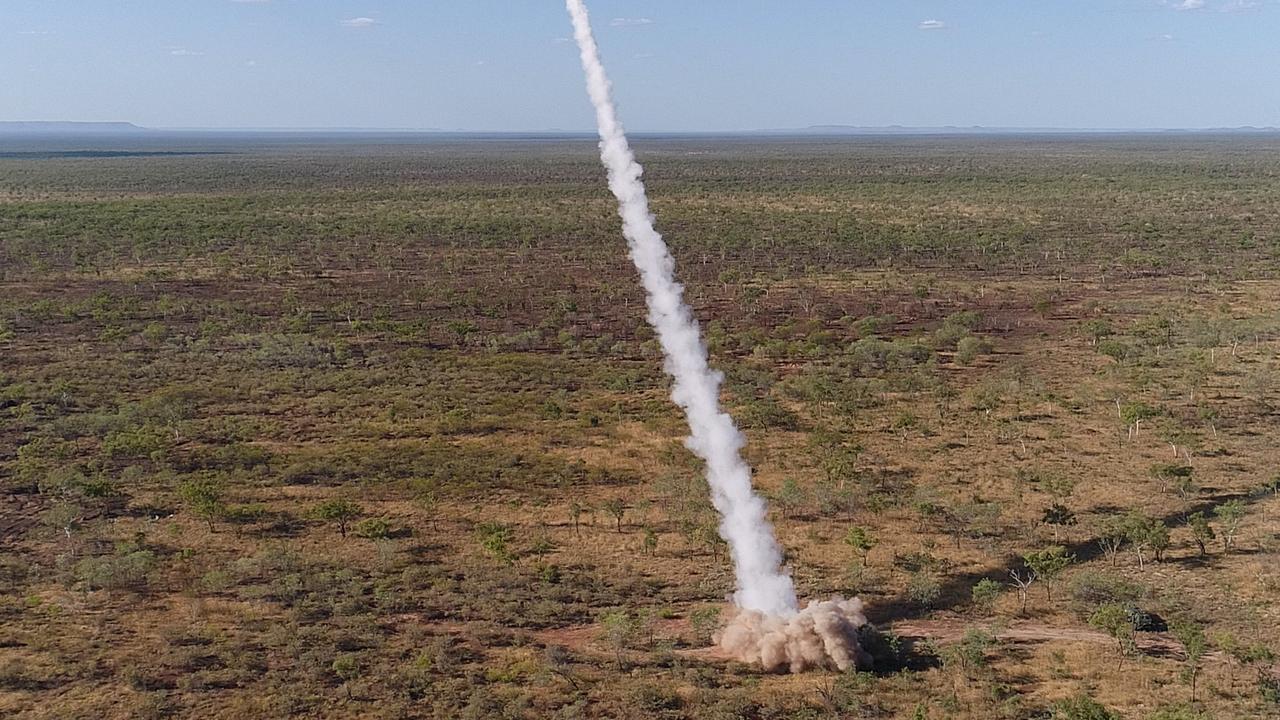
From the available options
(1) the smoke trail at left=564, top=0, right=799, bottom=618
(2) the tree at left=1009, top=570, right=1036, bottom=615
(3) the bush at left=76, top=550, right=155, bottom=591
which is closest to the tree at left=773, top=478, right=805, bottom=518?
(1) the smoke trail at left=564, top=0, right=799, bottom=618

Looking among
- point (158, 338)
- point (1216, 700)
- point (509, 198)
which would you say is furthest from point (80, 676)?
point (509, 198)

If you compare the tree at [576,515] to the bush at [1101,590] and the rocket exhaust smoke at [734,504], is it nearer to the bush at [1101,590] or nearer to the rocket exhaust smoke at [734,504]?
the rocket exhaust smoke at [734,504]

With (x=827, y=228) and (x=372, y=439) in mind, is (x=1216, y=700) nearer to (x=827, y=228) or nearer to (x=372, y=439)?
(x=372, y=439)

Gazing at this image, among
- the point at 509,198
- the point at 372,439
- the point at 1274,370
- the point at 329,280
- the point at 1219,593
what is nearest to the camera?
the point at 1219,593

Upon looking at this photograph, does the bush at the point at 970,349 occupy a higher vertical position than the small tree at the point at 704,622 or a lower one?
higher

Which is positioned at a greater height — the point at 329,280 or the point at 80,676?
the point at 329,280

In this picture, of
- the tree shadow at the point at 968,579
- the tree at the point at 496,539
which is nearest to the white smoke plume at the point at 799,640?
the tree shadow at the point at 968,579

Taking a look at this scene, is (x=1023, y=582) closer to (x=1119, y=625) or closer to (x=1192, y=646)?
(x=1119, y=625)
